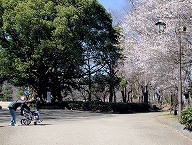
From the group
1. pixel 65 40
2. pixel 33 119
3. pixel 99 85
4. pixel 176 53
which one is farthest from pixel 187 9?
pixel 99 85

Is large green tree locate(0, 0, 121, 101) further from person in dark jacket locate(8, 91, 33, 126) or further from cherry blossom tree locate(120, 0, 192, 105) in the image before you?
person in dark jacket locate(8, 91, 33, 126)

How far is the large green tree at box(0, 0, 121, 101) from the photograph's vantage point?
32438mm

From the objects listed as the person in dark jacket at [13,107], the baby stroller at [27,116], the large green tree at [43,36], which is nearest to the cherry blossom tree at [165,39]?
the large green tree at [43,36]

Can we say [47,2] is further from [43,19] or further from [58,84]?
[58,84]

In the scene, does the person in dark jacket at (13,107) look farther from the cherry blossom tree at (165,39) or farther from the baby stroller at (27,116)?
the cherry blossom tree at (165,39)

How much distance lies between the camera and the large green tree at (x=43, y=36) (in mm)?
32438

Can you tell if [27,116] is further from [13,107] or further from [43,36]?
[43,36]

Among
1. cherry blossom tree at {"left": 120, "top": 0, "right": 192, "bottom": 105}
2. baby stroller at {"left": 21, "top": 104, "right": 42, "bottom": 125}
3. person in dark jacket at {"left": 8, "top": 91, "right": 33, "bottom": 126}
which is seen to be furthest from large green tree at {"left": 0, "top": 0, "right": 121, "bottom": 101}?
person in dark jacket at {"left": 8, "top": 91, "right": 33, "bottom": 126}

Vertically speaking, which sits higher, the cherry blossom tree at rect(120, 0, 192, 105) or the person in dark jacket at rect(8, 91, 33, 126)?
the cherry blossom tree at rect(120, 0, 192, 105)

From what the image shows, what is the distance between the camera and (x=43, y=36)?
1316 inches

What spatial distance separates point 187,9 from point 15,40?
22575 mm

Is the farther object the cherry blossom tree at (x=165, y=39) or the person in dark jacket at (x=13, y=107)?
the cherry blossom tree at (x=165, y=39)

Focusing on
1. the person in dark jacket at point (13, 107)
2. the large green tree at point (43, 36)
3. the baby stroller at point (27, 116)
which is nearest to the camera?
the person in dark jacket at point (13, 107)

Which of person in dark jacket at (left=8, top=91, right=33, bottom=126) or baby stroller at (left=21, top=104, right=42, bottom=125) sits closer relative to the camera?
person in dark jacket at (left=8, top=91, right=33, bottom=126)
